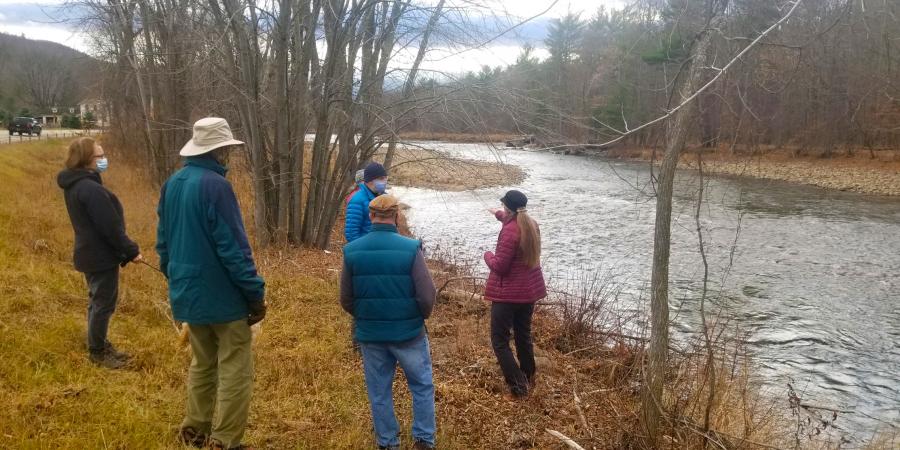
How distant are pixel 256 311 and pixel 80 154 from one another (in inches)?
80.4

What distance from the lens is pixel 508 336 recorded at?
208 inches

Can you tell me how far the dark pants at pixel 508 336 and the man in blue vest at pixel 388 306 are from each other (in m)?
1.48

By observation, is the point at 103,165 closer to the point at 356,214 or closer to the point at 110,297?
the point at 110,297

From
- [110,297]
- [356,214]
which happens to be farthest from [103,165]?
[356,214]

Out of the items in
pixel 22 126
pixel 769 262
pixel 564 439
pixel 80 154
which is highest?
pixel 22 126

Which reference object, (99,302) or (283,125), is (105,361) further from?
(283,125)

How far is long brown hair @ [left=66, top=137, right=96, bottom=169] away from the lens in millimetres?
4281

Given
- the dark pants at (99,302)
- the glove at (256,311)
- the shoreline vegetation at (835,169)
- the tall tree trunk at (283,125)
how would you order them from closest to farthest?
the glove at (256,311) < the dark pants at (99,302) < the tall tree trunk at (283,125) < the shoreline vegetation at (835,169)

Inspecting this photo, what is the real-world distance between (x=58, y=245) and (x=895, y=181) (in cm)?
3027

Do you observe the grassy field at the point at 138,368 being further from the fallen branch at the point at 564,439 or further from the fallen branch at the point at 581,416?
the fallen branch at the point at 581,416

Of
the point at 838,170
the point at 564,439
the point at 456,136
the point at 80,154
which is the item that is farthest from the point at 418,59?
the point at 838,170

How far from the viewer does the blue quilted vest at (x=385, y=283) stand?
3.60m


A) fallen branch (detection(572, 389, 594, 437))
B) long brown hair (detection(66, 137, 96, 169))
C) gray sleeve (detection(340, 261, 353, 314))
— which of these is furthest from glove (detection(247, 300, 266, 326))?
fallen branch (detection(572, 389, 594, 437))

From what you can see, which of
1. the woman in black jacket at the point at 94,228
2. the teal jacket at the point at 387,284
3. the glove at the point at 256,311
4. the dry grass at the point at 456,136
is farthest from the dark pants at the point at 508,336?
the dry grass at the point at 456,136
